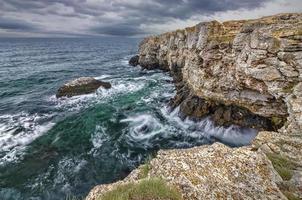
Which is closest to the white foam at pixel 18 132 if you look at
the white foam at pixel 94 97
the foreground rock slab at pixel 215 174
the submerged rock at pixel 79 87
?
the white foam at pixel 94 97

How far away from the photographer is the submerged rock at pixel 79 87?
165 ft

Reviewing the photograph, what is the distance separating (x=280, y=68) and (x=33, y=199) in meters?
24.6

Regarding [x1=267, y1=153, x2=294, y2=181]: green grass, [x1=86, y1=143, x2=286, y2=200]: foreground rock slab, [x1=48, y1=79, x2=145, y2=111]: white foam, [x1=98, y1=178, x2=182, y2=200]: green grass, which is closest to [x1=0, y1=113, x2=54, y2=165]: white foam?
[x1=48, y1=79, x2=145, y2=111]: white foam

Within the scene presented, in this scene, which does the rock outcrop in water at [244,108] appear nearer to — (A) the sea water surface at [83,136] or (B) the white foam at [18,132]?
(A) the sea water surface at [83,136]

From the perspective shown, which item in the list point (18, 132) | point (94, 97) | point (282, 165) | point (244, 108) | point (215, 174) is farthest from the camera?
point (94, 97)

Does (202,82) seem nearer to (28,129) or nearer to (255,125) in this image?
(255,125)

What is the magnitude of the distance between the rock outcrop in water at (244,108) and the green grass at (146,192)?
77cm

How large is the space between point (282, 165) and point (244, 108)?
17993 mm

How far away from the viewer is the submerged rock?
50.4 m

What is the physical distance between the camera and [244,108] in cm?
3058

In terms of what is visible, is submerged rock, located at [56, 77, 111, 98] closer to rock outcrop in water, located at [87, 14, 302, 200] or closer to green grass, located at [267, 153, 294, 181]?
rock outcrop in water, located at [87, 14, 302, 200]

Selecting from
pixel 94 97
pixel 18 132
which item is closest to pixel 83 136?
pixel 18 132

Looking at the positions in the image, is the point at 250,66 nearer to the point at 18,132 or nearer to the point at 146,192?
the point at 146,192

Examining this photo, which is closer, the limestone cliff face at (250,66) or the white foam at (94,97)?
the limestone cliff face at (250,66)
